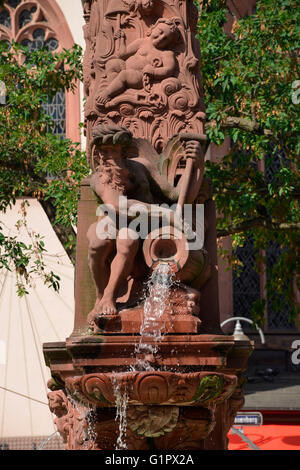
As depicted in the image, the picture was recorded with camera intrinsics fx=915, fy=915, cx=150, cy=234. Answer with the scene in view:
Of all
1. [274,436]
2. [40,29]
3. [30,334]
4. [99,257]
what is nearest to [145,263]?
[99,257]

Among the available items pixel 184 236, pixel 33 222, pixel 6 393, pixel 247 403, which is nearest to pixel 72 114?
pixel 33 222

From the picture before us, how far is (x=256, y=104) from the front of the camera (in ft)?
36.2

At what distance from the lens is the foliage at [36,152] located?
11.2 metres

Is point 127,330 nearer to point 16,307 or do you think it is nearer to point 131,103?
point 131,103

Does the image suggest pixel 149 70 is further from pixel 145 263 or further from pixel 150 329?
pixel 150 329

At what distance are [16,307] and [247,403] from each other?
5.05 metres

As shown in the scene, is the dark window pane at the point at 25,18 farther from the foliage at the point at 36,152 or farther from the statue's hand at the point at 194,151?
the statue's hand at the point at 194,151

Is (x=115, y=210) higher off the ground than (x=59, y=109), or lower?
lower

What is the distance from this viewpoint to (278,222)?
459 inches

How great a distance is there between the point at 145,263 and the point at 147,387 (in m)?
0.94

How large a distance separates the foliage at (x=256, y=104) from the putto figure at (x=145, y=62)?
3.74 meters

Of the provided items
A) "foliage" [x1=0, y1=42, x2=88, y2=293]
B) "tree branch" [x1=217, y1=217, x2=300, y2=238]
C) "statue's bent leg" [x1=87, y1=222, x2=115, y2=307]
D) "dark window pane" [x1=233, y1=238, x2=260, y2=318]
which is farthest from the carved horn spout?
"dark window pane" [x1=233, y1=238, x2=260, y2=318]

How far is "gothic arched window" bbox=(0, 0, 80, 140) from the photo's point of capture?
59.8 ft
